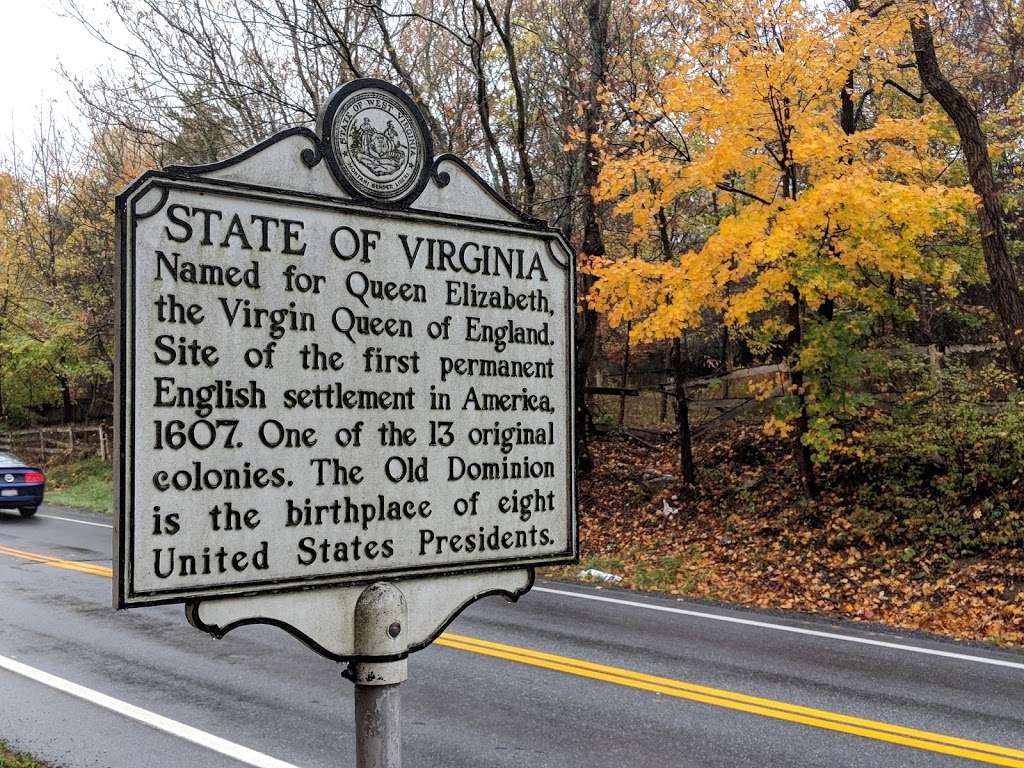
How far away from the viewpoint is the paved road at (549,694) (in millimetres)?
5539

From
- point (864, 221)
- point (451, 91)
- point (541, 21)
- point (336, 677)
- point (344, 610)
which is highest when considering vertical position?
point (541, 21)

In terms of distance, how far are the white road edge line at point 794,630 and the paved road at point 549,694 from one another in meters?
0.04

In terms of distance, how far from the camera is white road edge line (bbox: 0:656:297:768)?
5.36 meters

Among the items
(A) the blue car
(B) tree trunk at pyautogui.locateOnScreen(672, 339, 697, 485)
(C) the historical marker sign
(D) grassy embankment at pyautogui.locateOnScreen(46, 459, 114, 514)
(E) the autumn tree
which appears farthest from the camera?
(D) grassy embankment at pyautogui.locateOnScreen(46, 459, 114, 514)

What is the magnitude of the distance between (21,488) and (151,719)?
15.7 meters

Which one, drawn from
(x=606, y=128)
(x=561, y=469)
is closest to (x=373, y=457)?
(x=561, y=469)

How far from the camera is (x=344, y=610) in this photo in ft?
8.18

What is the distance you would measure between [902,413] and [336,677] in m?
9.85

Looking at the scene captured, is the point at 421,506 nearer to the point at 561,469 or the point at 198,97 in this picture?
the point at 561,469

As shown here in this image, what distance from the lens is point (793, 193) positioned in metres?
12.1

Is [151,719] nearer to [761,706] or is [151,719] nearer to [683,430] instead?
[761,706]

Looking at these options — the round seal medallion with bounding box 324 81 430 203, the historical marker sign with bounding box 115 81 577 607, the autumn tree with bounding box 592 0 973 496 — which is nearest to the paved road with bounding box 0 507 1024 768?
the historical marker sign with bounding box 115 81 577 607

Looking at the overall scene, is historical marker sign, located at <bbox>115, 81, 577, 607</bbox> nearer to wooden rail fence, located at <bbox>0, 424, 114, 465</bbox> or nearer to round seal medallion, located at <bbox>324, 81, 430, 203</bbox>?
round seal medallion, located at <bbox>324, 81, 430, 203</bbox>

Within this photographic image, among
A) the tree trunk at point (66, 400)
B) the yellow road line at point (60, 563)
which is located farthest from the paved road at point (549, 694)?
the tree trunk at point (66, 400)
